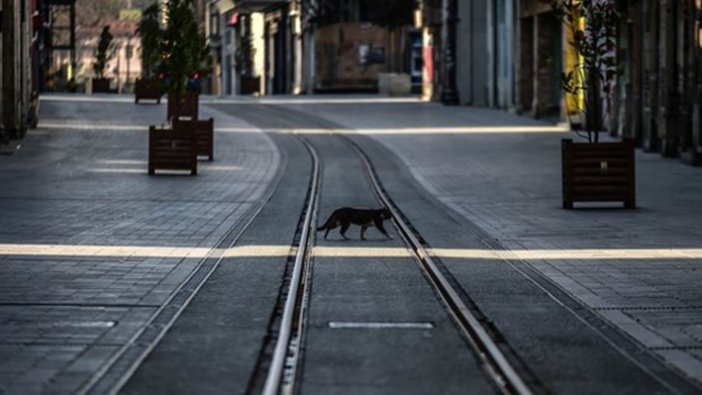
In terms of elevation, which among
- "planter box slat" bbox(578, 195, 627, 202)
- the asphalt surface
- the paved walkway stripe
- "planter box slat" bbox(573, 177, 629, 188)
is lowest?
the asphalt surface

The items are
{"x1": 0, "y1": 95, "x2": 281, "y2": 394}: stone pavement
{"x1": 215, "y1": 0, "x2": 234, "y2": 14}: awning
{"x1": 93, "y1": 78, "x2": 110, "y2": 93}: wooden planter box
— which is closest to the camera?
{"x1": 0, "y1": 95, "x2": 281, "y2": 394}: stone pavement

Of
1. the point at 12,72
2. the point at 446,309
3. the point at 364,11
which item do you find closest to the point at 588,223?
the point at 446,309

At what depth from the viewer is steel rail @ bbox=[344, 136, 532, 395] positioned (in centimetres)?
921

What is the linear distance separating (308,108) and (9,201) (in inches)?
1551

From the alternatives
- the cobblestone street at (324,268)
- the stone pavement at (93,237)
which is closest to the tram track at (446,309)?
the cobblestone street at (324,268)

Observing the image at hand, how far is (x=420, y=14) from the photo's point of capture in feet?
252

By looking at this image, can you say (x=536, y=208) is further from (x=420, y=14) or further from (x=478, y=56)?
(x=420, y=14)

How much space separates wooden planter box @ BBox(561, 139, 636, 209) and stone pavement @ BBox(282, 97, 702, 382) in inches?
10.4

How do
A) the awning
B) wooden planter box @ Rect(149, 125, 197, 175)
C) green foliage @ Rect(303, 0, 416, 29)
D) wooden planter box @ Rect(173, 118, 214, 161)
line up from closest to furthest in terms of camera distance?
1. wooden planter box @ Rect(149, 125, 197, 175)
2. wooden planter box @ Rect(173, 118, 214, 161)
3. green foliage @ Rect(303, 0, 416, 29)
4. the awning

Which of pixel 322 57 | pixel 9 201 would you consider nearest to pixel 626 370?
pixel 9 201

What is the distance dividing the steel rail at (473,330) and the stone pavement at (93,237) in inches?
86.9

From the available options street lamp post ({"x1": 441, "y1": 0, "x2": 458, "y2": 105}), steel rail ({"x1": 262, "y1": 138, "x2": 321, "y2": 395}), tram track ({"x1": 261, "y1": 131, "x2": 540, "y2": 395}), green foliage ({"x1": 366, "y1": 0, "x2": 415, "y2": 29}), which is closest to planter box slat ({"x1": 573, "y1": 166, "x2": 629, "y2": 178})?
steel rail ({"x1": 262, "y1": 138, "x2": 321, "y2": 395})

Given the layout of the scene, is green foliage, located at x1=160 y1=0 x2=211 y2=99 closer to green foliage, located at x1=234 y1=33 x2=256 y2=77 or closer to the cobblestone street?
the cobblestone street

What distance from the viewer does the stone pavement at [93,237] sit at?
10656 millimetres
